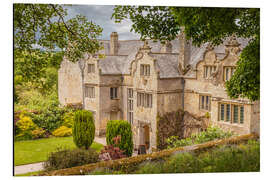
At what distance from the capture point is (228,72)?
9320mm

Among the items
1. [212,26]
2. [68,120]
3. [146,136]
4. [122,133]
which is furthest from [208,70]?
[68,120]

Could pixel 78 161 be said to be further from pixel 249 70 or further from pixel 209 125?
pixel 249 70

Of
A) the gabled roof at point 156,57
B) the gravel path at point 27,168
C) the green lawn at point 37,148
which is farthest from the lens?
the gabled roof at point 156,57

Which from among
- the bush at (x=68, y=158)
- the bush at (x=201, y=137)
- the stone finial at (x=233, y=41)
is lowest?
the bush at (x=68, y=158)

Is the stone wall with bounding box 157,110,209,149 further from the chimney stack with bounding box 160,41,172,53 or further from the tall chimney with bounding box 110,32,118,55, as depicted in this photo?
the tall chimney with bounding box 110,32,118,55

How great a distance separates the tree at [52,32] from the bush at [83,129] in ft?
5.26

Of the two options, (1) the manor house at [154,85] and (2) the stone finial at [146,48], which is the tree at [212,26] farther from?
(1) the manor house at [154,85]

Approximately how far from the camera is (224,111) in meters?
9.39

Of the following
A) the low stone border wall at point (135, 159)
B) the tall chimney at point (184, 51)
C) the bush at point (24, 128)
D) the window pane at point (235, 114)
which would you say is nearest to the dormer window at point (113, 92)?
the low stone border wall at point (135, 159)

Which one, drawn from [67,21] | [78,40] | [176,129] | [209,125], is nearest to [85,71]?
[78,40]

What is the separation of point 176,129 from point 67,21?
4.45 metres

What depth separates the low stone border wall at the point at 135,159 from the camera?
7.91 m

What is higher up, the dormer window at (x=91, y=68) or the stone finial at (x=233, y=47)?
the stone finial at (x=233, y=47)

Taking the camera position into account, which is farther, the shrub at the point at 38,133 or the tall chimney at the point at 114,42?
the tall chimney at the point at 114,42
